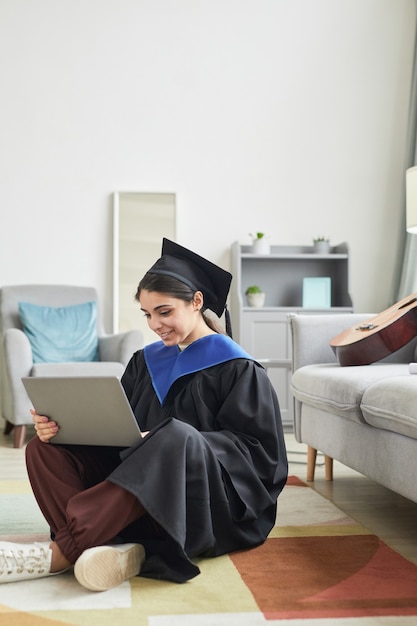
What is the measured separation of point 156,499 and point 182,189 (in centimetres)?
398

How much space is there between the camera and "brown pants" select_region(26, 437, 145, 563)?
200 cm

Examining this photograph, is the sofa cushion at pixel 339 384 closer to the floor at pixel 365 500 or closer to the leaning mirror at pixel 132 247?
the floor at pixel 365 500

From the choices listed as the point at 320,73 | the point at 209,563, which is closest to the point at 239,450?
the point at 209,563

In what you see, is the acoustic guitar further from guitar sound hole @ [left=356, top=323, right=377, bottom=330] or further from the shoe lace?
the shoe lace

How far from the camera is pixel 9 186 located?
219 inches

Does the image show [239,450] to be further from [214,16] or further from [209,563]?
[214,16]

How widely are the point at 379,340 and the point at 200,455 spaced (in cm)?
148

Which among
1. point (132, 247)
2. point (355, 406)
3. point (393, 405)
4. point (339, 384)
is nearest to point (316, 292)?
point (132, 247)

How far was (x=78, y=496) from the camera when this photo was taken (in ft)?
6.63

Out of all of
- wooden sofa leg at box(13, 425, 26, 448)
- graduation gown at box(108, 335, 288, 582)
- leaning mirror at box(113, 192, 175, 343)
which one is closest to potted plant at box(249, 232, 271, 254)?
leaning mirror at box(113, 192, 175, 343)

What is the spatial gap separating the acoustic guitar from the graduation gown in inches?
42.1

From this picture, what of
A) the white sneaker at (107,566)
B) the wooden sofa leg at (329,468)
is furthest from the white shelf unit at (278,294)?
the white sneaker at (107,566)

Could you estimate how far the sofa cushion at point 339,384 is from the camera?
9.48 ft

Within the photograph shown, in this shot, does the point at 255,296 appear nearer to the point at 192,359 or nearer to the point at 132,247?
the point at 132,247
